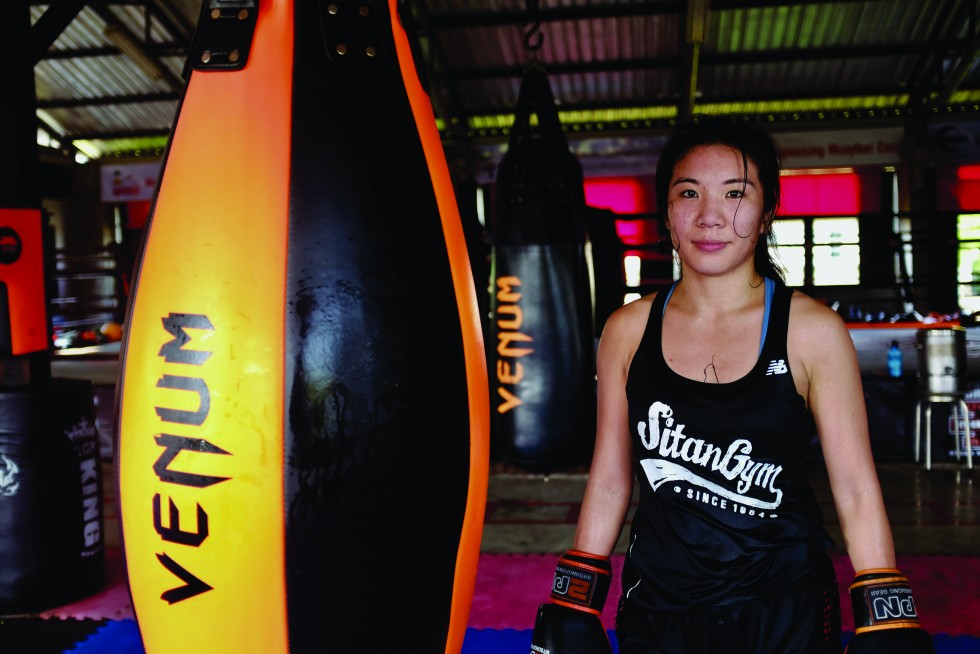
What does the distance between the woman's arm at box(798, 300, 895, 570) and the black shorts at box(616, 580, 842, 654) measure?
83mm

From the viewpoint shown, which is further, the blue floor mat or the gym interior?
the blue floor mat

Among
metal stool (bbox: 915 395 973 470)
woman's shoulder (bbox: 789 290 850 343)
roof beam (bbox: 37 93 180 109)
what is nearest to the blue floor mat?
woman's shoulder (bbox: 789 290 850 343)

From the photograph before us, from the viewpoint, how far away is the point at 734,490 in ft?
3.40

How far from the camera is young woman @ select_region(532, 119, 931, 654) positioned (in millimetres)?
1021

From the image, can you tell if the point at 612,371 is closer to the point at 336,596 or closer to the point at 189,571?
the point at 336,596

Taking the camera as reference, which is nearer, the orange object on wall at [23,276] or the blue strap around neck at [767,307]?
the blue strap around neck at [767,307]

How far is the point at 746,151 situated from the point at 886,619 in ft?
2.03

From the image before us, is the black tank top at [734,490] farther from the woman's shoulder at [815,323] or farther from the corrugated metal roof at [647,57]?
the corrugated metal roof at [647,57]

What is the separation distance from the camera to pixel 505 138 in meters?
10.6

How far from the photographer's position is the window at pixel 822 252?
9.50m

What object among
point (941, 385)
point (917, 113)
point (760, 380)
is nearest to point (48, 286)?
point (760, 380)

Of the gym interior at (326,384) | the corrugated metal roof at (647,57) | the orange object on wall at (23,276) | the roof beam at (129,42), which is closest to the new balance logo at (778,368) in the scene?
the gym interior at (326,384)

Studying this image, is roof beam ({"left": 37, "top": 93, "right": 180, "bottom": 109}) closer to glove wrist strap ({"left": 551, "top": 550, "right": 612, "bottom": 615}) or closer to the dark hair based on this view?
the dark hair

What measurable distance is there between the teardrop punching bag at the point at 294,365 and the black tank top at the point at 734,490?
10.8 inches
